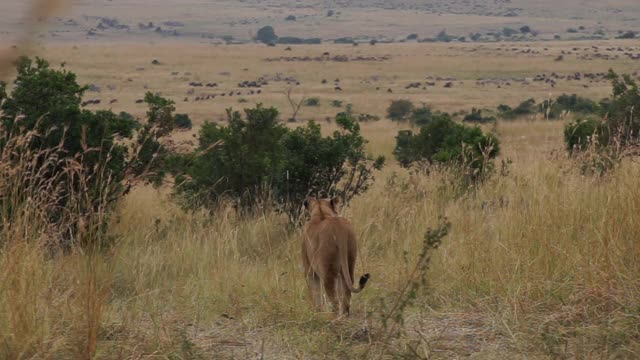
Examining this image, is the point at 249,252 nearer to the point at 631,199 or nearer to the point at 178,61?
the point at 631,199

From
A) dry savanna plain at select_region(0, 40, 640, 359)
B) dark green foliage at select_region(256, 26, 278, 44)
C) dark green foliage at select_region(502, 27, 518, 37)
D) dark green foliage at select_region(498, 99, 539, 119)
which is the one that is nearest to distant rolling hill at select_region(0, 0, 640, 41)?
dark green foliage at select_region(256, 26, 278, 44)

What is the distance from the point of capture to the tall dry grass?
3791 mm

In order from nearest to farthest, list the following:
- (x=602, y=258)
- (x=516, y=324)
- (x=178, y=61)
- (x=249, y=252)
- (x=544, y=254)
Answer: (x=516, y=324) < (x=602, y=258) < (x=544, y=254) < (x=249, y=252) < (x=178, y=61)

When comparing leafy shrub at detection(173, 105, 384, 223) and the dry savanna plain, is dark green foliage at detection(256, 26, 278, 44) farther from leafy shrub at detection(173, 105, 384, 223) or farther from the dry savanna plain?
the dry savanna plain

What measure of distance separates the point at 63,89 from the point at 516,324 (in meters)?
4.98

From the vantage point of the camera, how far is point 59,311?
3891 mm

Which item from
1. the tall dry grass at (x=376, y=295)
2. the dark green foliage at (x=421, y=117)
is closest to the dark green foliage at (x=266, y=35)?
the dark green foliage at (x=421, y=117)

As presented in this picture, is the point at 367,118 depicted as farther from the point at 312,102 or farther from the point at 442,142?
the point at 442,142

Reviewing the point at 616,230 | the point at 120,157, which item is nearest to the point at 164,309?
the point at 616,230

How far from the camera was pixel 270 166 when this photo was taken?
9.23 meters

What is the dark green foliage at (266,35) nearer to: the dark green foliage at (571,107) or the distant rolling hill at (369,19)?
the distant rolling hill at (369,19)

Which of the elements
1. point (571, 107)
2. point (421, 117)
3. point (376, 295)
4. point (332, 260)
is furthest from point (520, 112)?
point (332, 260)

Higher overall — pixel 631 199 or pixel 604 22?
pixel 631 199

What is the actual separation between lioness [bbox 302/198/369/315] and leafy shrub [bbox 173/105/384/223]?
11.3 feet
